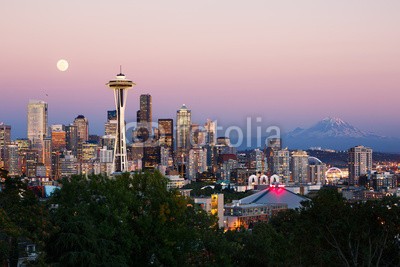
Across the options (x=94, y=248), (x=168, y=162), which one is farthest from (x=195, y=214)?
(x=168, y=162)

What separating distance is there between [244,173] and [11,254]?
149 m

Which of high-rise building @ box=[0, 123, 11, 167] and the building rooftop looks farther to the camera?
high-rise building @ box=[0, 123, 11, 167]

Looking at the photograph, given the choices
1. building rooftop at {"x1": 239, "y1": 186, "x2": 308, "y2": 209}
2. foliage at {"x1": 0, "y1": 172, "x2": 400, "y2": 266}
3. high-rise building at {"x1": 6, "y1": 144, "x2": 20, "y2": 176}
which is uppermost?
high-rise building at {"x1": 6, "y1": 144, "x2": 20, "y2": 176}

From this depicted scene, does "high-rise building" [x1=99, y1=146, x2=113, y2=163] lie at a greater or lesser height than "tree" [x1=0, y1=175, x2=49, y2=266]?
greater

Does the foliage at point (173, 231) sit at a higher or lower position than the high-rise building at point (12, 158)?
lower

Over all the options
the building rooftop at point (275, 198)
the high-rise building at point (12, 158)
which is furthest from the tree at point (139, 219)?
the high-rise building at point (12, 158)

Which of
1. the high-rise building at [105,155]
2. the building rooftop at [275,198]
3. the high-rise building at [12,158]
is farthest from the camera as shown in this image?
the high-rise building at [105,155]

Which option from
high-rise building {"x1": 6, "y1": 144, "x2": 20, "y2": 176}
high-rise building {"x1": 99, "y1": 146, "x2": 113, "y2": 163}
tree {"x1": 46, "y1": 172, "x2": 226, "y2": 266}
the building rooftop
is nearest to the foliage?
tree {"x1": 46, "y1": 172, "x2": 226, "y2": 266}

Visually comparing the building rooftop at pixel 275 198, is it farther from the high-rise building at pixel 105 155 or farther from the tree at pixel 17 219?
the high-rise building at pixel 105 155

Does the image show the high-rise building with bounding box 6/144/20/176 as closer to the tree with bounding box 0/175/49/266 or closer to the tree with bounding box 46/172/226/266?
the tree with bounding box 46/172/226/266

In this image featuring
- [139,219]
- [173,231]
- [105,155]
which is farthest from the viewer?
[105,155]

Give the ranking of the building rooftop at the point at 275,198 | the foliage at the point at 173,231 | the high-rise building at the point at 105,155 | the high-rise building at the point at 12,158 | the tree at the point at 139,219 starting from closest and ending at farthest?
the foliage at the point at 173,231
the tree at the point at 139,219
the building rooftop at the point at 275,198
the high-rise building at the point at 12,158
the high-rise building at the point at 105,155

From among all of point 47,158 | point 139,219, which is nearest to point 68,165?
point 47,158

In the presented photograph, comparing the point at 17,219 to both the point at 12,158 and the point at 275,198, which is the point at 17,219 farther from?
the point at 12,158
